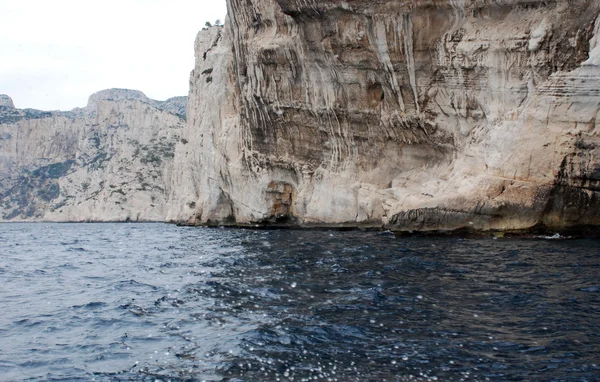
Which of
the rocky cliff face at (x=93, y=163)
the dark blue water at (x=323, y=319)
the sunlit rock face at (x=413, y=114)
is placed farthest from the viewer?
the rocky cliff face at (x=93, y=163)

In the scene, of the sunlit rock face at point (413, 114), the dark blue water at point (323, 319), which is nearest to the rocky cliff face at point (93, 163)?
the sunlit rock face at point (413, 114)

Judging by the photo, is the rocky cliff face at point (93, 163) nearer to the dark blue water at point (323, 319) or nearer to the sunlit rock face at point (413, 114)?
the sunlit rock face at point (413, 114)

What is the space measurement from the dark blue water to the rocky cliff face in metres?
83.2

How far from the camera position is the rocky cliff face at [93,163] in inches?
4117

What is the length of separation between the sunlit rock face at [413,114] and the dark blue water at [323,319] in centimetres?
437

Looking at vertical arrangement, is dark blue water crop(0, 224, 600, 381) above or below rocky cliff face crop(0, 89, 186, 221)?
below

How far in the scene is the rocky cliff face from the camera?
104562 millimetres

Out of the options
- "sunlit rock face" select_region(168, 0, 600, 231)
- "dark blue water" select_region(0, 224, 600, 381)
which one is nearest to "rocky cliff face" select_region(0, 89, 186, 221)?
"sunlit rock face" select_region(168, 0, 600, 231)

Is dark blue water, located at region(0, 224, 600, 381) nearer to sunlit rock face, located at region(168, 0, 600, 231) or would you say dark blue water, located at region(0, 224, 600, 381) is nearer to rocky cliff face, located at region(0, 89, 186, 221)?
sunlit rock face, located at region(168, 0, 600, 231)

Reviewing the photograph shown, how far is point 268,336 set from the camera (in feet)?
33.2

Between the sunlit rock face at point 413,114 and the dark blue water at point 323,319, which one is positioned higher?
the sunlit rock face at point 413,114

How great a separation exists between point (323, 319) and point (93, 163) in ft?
418

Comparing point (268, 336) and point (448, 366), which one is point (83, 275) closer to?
point (268, 336)

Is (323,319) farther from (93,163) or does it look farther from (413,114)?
(93,163)
